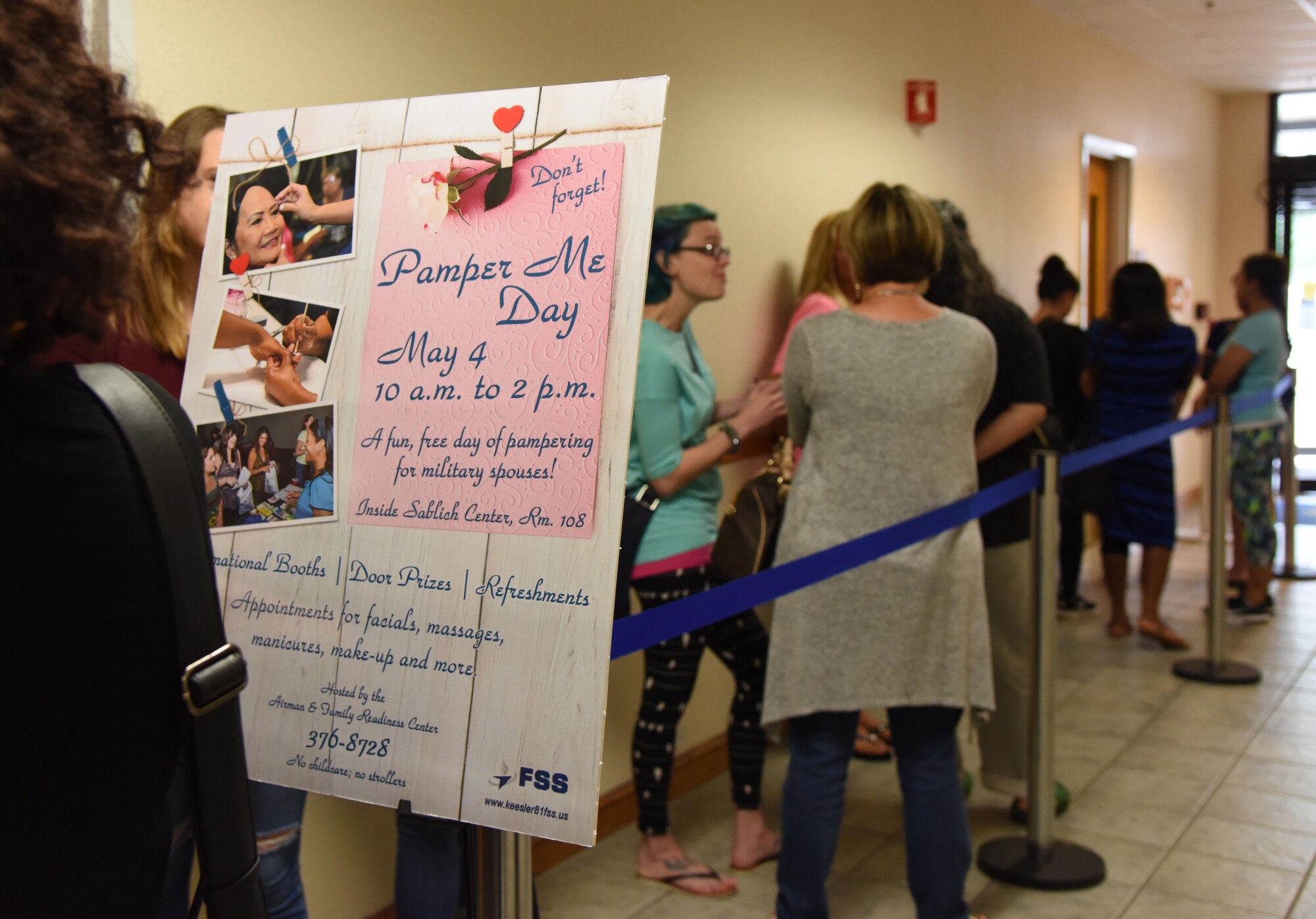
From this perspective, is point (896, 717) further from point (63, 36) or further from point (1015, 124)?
point (1015, 124)

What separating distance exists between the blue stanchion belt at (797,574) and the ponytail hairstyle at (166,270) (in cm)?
75

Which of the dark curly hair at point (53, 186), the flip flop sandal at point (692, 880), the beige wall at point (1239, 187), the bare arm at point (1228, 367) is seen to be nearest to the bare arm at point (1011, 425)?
the flip flop sandal at point (692, 880)

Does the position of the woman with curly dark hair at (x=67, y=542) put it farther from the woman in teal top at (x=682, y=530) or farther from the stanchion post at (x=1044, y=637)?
the stanchion post at (x=1044, y=637)

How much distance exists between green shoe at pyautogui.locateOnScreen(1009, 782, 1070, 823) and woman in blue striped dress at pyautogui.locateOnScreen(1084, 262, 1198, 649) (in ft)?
5.54

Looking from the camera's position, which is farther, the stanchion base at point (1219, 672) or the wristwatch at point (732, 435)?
the stanchion base at point (1219, 672)

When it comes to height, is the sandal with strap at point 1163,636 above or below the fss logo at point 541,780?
below

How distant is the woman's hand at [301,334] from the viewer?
128 cm

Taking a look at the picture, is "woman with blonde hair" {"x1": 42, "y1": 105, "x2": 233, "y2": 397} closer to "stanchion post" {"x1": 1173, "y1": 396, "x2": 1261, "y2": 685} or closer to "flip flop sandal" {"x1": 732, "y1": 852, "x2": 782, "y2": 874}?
"flip flop sandal" {"x1": 732, "y1": 852, "x2": 782, "y2": 874}

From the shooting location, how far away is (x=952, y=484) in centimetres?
203

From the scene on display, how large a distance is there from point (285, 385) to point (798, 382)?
3.41 feet

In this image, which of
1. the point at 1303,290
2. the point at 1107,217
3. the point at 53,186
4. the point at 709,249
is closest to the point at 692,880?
the point at 709,249

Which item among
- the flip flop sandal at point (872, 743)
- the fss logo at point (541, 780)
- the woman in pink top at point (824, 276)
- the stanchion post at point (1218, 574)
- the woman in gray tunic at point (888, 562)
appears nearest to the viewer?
the fss logo at point (541, 780)

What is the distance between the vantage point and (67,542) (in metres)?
0.73

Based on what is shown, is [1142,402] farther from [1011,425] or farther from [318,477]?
[318,477]
